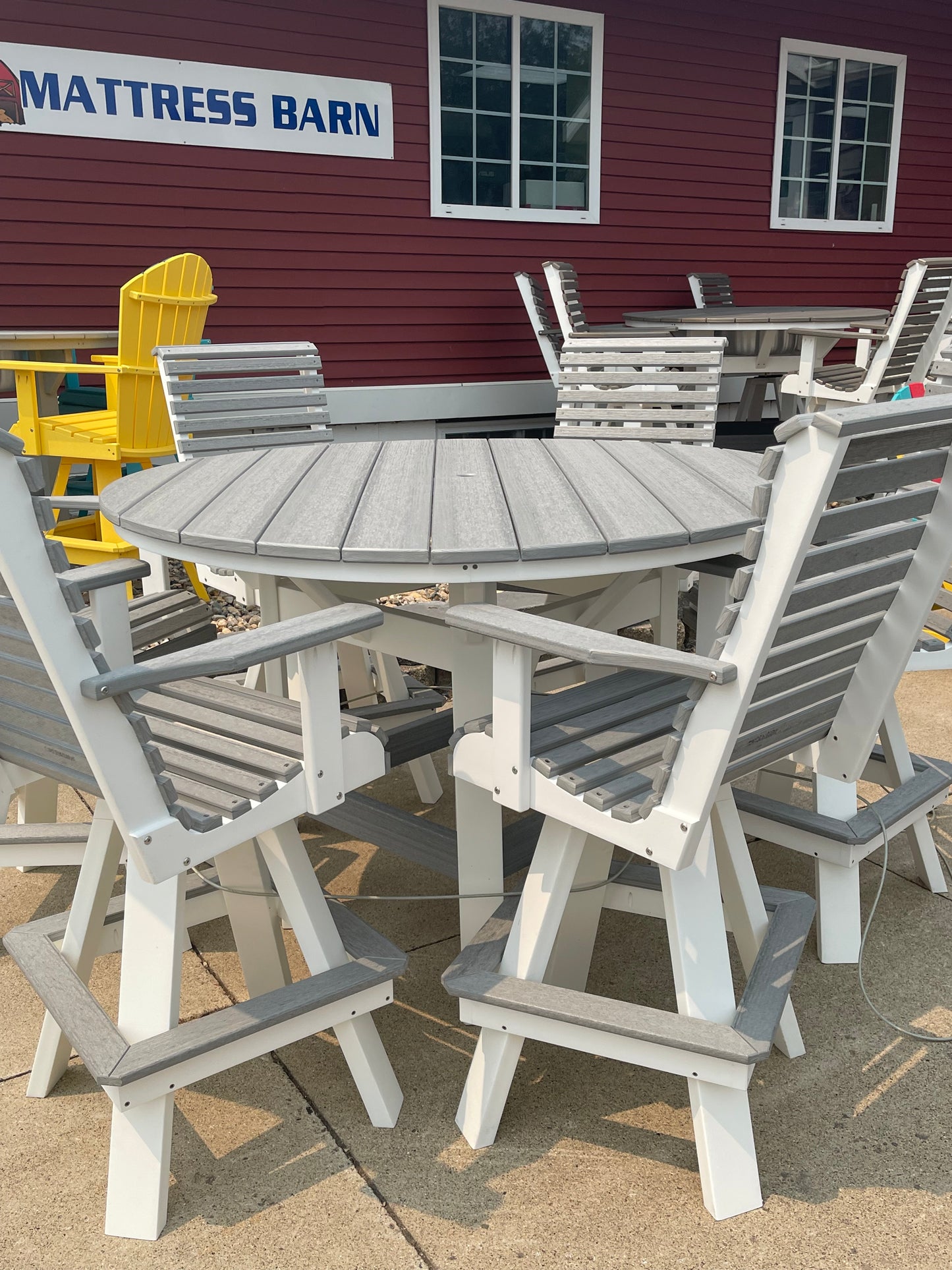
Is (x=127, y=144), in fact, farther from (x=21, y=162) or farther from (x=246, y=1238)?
(x=246, y=1238)

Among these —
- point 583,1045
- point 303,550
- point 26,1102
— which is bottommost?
point 26,1102

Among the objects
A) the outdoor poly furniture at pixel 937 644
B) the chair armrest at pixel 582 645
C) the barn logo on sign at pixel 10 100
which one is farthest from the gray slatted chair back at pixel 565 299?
the chair armrest at pixel 582 645

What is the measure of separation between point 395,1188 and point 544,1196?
8.7 inches

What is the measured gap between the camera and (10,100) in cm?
530

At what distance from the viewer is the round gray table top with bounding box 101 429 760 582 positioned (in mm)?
1631

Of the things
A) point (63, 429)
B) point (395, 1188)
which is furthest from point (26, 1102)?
point (63, 429)

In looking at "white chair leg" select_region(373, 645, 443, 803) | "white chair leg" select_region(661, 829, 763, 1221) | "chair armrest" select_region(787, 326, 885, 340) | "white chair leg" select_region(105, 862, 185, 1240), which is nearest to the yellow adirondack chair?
"white chair leg" select_region(373, 645, 443, 803)

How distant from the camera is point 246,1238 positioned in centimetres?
150

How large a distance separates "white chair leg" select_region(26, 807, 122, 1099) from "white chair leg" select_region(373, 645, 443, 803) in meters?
1.09

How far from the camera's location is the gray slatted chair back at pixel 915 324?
5.57 m

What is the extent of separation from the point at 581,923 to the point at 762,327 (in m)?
4.35

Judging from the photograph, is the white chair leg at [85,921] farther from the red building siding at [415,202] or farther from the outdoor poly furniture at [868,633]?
the red building siding at [415,202]

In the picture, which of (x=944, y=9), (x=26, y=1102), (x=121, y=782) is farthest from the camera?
(x=944, y=9)

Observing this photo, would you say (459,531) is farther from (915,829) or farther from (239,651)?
(915,829)
